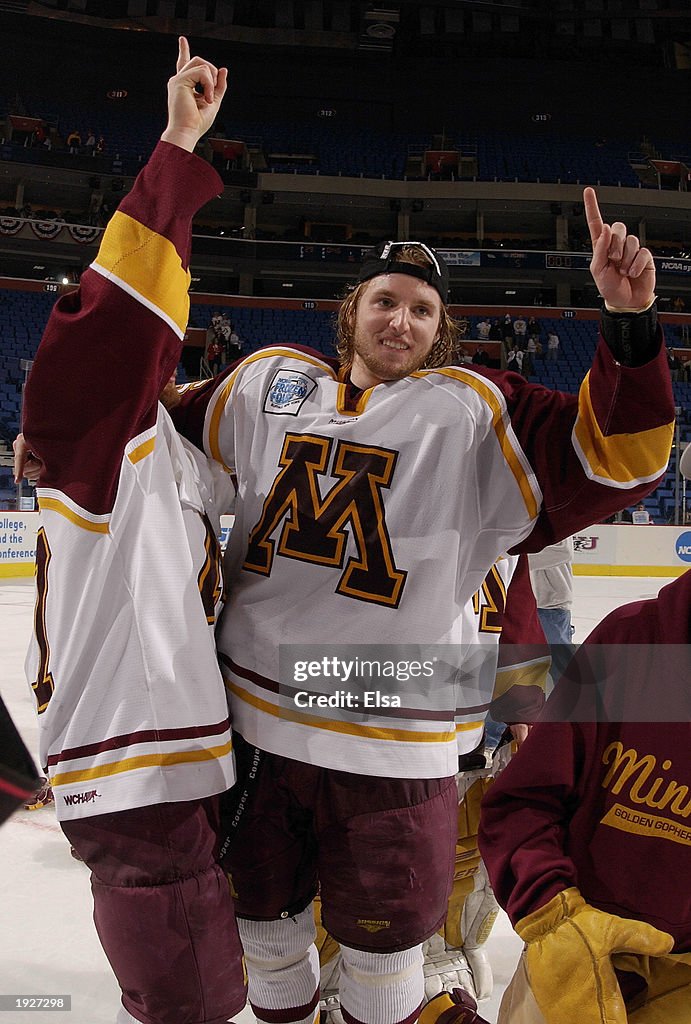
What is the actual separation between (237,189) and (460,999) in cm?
1602

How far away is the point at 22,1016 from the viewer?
127cm

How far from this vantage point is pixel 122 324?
0.82 metres

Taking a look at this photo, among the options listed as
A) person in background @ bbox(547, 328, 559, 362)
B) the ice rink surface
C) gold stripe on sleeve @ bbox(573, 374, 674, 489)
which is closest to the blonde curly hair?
gold stripe on sleeve @ bbox(573, 374, 674, 489)

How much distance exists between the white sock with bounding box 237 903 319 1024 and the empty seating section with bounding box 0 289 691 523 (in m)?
12.0

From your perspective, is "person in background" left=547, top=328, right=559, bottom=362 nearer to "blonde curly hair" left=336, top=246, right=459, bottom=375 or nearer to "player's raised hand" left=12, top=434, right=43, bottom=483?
"blonde curly hair" left=336, top=246, right=459, bottom=375

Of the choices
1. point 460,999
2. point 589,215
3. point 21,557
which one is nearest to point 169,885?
point 460,999

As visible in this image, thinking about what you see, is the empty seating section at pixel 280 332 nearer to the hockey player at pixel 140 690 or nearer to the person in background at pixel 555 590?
the person in background at pixel 555 590

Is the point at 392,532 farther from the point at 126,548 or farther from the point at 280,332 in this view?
the point at 280,332

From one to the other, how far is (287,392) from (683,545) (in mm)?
6916

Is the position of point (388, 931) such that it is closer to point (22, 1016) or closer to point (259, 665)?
point (259, 665)

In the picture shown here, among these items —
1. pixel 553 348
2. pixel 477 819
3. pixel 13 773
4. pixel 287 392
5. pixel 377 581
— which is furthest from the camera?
pixel 553 348

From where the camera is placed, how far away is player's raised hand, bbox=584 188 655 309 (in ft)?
3.11

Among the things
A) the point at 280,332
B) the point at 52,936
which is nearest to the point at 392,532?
the point at 52,936

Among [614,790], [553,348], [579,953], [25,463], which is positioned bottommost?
[579,953]
